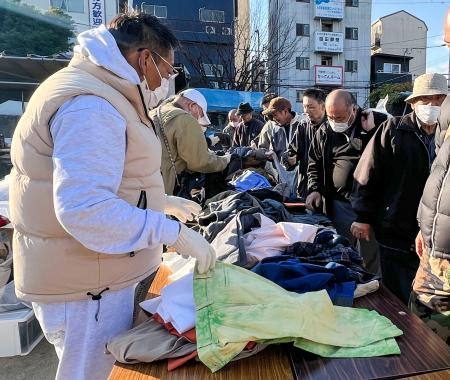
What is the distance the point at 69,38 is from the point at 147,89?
19984mm

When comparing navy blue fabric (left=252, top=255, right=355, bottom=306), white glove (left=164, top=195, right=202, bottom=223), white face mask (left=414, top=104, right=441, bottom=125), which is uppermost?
white face mask (left=414, top=104, right=441, bottom=125)

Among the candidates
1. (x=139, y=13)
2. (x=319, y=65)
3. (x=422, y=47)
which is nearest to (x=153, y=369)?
(x=139, y=13)

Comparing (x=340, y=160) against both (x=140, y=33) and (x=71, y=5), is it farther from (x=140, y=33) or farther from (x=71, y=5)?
(x=71, y=5)

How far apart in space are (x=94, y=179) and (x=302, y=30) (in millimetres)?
35442

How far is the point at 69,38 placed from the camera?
18.9 metres

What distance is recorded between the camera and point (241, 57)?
21.7 meters

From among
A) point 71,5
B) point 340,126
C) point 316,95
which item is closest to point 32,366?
point 340,126

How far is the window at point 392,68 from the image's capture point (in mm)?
35250

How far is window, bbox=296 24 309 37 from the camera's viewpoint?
33000mm

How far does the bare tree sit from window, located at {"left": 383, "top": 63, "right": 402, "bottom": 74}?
54.2 ft

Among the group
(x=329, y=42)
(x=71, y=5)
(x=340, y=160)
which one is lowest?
(x=340, y=160)

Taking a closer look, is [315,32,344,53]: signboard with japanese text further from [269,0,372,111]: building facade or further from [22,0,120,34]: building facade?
[22,0,120,34]: building facade

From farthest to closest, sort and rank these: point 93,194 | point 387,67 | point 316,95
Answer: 1. point 387,67
2. point 316,95
3. point 93,194

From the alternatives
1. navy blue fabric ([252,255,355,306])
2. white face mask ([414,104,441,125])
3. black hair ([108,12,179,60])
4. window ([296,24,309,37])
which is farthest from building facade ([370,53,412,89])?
A: black hair ([108,12,179,60])
